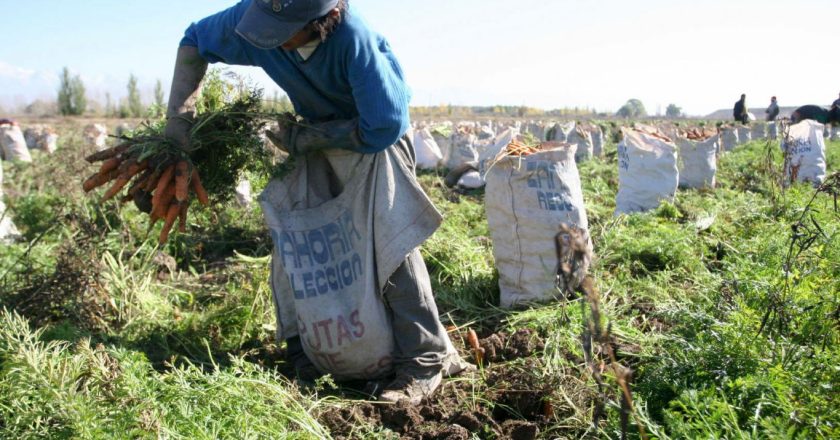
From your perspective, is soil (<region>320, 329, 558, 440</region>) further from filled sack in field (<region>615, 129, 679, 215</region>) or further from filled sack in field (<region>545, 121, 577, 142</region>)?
filled sack in field (<region>545, 121, 577, 142</region>)

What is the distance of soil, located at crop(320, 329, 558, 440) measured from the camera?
2.26 m

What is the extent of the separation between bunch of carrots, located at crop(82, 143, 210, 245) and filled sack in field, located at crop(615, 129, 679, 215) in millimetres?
4606

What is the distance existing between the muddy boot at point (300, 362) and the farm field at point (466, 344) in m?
0.07

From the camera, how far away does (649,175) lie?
6.17 metres

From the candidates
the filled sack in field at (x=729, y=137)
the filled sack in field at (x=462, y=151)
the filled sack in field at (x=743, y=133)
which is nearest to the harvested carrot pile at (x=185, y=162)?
the filled sack in field at (x=462, y=151)

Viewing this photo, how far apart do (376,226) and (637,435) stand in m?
1.34

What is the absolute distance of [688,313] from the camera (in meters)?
2.36

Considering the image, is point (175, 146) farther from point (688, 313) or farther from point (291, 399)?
point (688, 313)

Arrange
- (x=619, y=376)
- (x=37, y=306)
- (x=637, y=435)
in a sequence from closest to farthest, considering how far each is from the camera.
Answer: (x=619, y=376) < (x=637, y=435) < (x=37, y=306)

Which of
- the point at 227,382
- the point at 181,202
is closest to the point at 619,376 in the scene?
the point at 227,382

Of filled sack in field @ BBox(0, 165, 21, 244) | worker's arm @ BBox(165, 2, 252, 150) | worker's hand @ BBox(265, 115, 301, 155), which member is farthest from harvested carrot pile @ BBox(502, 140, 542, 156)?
filled sack in field @ BBox(0, 165, 21, 244)

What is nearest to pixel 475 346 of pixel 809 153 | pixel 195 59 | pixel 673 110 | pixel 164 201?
pixel 164 201

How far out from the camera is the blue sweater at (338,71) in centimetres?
234

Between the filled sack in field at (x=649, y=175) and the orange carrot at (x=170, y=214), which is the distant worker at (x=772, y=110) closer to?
the filled sack in field at (x=649, y=175)
